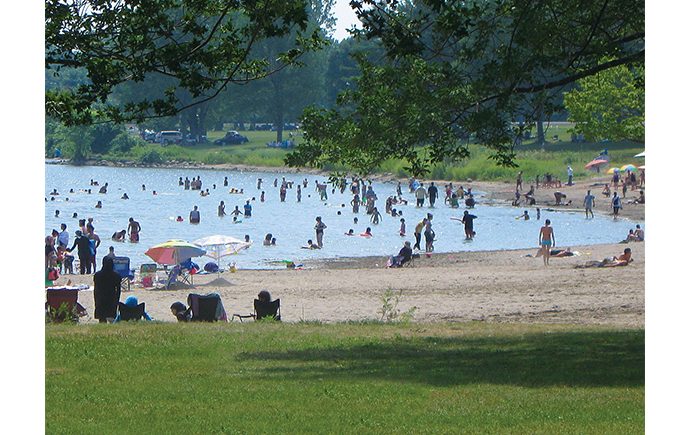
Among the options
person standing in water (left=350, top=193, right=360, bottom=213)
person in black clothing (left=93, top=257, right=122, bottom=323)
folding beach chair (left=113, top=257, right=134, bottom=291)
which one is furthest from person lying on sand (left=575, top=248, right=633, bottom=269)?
person standing in water (left=350, top=193, right=360, bottom=213)

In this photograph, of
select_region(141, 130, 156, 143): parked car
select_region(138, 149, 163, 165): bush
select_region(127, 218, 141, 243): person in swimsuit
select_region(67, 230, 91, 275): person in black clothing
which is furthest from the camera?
select_region(141, 130, 156, 143): parked car

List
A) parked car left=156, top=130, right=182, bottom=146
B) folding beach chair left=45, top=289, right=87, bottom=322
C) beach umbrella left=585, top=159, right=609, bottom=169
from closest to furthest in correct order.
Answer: folding beach chair left=45, top=289, right=87, bottom=322, beach umbrella left=585, top=159, right=609, bottom=169, parked car left=156, top=130, right=182, bottom=146

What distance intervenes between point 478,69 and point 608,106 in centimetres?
3104

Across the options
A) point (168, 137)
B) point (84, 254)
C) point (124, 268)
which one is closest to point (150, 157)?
point (168, 137)

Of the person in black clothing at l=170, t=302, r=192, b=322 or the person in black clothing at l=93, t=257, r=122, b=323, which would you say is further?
the person in black clothing at l=170, t=302, r=192, b=322

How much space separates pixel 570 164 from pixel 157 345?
6150 centimetres

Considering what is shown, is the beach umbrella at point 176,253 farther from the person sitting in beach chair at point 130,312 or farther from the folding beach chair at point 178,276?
the person sitting in beach chair at point 130,312

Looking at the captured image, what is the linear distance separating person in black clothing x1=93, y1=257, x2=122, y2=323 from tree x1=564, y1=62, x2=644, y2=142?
1124 inches

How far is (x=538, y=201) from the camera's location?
6375 centimetres

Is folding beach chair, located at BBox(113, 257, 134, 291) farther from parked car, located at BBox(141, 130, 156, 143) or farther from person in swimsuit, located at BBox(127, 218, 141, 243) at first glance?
parked car, located at BBox(141, 130, 156, 143)

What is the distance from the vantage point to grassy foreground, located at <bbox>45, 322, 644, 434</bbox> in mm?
9016

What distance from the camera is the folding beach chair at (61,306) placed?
17.8m
